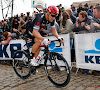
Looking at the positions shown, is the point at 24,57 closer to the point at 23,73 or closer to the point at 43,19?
the point at 23,73

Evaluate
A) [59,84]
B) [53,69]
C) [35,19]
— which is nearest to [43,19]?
[35,19]

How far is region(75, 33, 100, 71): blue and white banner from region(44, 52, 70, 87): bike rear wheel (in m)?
1.55

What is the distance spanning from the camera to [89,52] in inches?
200

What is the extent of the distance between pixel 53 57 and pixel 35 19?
4.07 feet

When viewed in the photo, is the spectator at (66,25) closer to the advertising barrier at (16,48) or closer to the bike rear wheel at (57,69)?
the advertising barrier at (16,48)

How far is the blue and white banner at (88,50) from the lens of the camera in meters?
4.95

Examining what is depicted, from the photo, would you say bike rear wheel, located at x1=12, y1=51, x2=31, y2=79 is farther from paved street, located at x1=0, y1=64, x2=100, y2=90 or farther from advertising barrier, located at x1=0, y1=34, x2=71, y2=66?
advertising barrier, located at x1=0, y1=34, x2=71, y2=66

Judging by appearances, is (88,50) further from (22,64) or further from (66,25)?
(22,64)

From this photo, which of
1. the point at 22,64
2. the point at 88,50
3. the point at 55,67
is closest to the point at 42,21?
the point at 55,67

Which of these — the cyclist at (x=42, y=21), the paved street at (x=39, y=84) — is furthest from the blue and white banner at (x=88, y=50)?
the cyclist at (x=42, y=21)

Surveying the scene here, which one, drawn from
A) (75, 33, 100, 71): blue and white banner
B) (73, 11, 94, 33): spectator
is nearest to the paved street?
(75, 33, 100, 71): blue and white banner

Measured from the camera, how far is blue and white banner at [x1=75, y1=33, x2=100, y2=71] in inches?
195

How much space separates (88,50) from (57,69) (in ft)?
5.45

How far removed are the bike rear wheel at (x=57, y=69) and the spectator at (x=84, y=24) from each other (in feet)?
7.28
